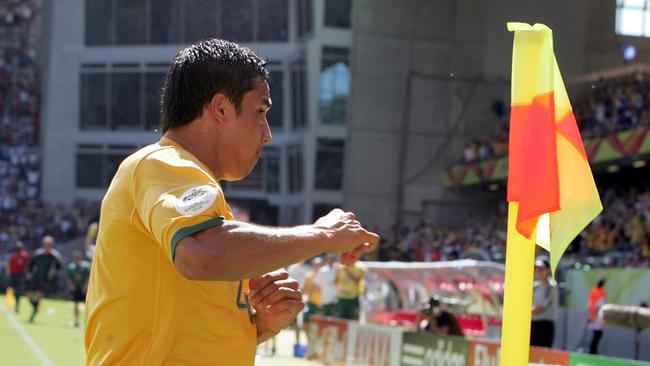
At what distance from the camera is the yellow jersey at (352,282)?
23.7 meters

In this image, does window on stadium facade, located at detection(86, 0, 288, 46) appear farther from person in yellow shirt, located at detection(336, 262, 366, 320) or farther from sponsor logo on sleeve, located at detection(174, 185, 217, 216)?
sponsor logo on sleeve, located at detection(174, 185, 217, 216)

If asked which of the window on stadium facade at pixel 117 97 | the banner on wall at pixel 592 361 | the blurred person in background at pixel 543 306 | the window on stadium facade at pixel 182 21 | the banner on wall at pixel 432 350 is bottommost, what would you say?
the banner on wall at pixel 432 350

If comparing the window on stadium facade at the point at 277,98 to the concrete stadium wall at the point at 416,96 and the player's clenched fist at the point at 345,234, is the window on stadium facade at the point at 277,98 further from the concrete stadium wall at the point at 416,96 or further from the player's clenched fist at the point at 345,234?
the player's clenched fist at the point at 345,234

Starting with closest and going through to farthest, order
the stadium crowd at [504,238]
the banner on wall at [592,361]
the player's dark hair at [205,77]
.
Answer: the player's dark hair at [205,77] < the banner on wall at [592,361] < the stadium crowd at [504,238]

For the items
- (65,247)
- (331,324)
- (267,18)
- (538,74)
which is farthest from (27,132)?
(538,74)

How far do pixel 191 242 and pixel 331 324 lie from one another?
18.1m

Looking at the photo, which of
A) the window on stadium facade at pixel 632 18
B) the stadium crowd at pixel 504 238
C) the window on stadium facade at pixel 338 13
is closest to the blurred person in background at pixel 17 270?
the stadium crowd at pixel 504 238

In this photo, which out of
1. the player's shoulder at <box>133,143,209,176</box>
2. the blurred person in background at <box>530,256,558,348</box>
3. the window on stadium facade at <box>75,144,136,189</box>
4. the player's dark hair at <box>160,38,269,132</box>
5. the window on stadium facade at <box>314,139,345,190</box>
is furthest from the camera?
the window on stadium facade at <box>75,144,136,189</box>

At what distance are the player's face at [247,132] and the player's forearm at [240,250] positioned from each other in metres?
0.39

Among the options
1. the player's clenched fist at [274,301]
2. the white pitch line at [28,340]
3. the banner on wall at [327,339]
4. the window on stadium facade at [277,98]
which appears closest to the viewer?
the player's clenched fist at [274,301]

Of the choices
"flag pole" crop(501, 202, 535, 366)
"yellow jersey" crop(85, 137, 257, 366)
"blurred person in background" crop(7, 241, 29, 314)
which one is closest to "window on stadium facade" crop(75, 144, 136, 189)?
"blurred person in background" crop(7, 241, 29, 314)

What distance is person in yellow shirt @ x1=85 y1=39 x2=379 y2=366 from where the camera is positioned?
281 centimetres

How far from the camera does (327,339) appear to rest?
20.9 meters

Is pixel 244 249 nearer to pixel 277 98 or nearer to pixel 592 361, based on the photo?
pixel 592 361
